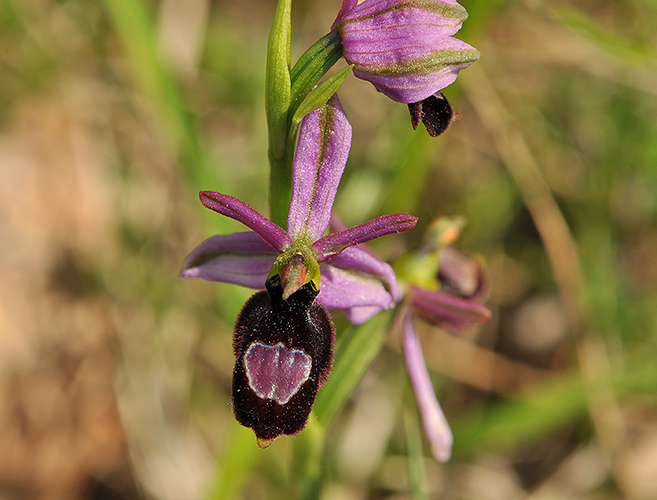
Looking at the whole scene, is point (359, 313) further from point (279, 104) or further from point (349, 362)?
point (279, 104)

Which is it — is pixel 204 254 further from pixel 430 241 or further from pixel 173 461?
pixel 173 461

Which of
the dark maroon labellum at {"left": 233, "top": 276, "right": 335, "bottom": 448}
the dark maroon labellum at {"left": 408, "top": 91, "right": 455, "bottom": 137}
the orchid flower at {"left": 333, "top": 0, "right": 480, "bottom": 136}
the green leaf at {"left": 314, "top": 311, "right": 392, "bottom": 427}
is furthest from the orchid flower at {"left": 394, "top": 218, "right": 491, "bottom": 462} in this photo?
the orchid flower at {"left": 333, "top": 0, "right": 480, "bottom": 136}

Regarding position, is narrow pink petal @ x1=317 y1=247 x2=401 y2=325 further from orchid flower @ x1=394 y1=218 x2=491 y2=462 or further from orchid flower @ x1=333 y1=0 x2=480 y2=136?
orchid flower @ x1=333 y1=0 x2=480 y2=136

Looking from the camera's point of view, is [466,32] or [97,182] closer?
[466,32]

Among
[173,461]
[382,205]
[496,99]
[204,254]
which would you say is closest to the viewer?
[204,254]

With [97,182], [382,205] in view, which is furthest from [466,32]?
[97,182]

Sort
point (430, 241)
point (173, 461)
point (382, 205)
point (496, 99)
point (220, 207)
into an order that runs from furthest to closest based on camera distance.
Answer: point (496, 99)
point (173, 461)
point (382, 205)
point (430, 241)
point (220, 207)

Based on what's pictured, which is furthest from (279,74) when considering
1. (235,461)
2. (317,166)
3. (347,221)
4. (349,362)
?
(347,221)

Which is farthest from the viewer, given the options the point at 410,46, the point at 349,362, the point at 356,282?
the point at 349,362
